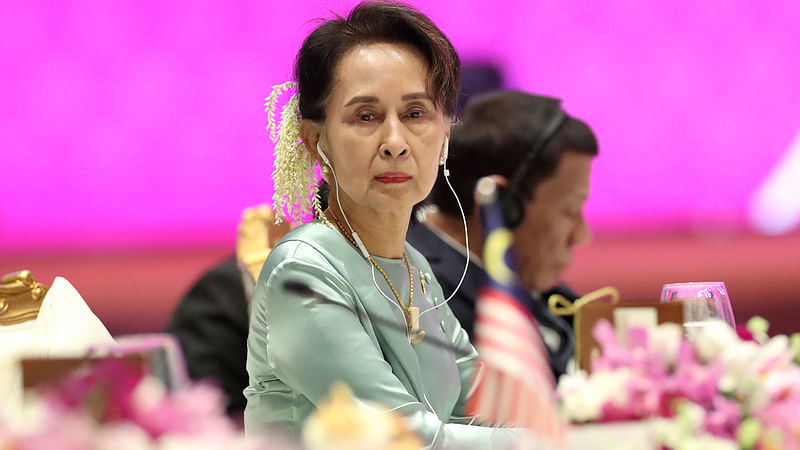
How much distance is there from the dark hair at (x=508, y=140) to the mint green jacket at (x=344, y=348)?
798mm

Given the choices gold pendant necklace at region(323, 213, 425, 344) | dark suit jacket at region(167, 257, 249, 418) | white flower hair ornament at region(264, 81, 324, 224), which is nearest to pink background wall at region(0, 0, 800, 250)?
dark suit jacket at region(167, 257, 249, 418)

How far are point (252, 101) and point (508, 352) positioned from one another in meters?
2.45

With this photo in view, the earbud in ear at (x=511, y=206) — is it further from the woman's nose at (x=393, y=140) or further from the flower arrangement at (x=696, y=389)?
the flower arrangement at (x=696, y=389)

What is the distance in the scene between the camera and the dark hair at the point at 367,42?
164cm

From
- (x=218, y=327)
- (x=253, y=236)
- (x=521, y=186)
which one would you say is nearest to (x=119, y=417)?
(x=253, y=236)

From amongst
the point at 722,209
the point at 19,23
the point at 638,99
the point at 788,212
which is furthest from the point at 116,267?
the point at 788,212

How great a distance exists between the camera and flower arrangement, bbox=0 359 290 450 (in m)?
0.73

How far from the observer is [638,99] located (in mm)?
3648

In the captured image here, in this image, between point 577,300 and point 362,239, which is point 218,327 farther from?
point 577,300

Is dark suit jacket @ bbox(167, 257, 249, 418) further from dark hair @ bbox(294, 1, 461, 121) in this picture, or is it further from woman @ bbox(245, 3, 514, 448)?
dark hair @ bbox(294, 1, 461, 121)

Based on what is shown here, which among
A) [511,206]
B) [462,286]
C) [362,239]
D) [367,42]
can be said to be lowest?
[462,286]

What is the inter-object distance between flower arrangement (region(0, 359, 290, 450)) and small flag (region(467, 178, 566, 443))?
1.00ft

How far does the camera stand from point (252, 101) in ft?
11.0

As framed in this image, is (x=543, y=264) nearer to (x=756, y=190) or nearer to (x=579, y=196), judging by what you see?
(x=579, y=196)
